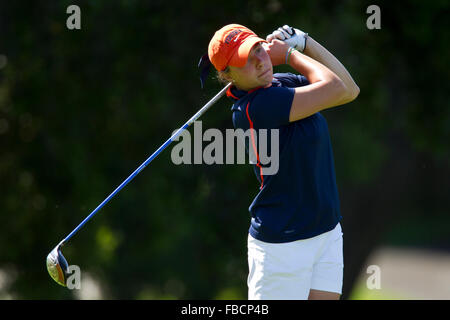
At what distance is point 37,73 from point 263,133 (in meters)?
4.83

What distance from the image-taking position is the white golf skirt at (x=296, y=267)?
3469 millimetres

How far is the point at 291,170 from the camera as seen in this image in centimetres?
344

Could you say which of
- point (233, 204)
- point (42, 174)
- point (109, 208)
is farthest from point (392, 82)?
point (42, 174)

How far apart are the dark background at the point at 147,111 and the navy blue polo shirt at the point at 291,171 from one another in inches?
140

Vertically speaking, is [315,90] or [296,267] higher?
[315,90]

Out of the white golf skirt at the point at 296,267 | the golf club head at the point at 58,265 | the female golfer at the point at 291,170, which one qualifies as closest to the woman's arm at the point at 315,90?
the female golfer at the point at 291,170

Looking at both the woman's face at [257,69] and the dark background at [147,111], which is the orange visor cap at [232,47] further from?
the dark background at [147,111]

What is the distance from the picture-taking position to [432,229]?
2603 cm

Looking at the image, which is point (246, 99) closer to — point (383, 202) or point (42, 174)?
point (42, 174)

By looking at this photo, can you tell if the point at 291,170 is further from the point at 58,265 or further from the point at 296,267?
the point at 58,265

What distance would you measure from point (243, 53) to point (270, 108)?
0.30 m

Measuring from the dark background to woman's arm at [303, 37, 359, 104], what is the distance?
3289 mm

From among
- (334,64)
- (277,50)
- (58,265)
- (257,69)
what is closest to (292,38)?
(277,50)

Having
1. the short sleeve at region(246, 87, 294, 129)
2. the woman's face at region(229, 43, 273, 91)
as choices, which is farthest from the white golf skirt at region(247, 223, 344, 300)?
the woman's face at region(229, 43, 273, 91)
